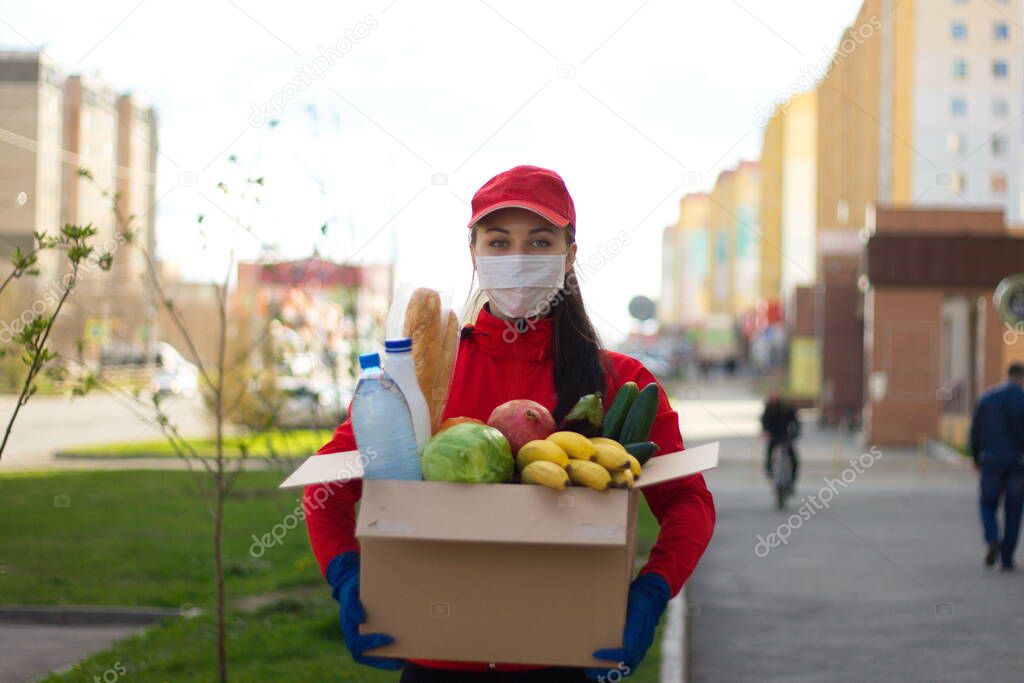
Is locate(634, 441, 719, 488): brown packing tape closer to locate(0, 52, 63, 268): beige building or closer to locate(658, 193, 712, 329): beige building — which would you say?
locate(0, 52, 63, 268): beige building

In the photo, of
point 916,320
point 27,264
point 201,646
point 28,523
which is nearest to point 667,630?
point 201,646

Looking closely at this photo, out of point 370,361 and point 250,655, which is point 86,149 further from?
point 370,361

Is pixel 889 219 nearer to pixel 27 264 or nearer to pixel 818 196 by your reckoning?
pixel 27 264

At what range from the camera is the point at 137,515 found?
13938mm

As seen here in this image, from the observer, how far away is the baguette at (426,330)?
2.90 m

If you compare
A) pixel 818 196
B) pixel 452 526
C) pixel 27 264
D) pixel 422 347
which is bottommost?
pixel 452 526

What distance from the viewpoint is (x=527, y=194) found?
3000 mm

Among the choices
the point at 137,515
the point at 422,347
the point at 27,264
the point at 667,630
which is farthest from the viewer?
the point at 137,515

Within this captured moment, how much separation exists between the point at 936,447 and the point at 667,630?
70.2ft

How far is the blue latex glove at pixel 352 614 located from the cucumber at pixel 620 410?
67 centimetres

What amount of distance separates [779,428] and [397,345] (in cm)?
1517

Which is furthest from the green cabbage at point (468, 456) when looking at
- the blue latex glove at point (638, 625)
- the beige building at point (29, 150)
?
the beige building at point (29, 150)

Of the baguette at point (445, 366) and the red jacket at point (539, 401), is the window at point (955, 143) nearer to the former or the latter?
the red jacket at point (539, 401)

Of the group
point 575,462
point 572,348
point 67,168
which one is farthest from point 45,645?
point 67,168
